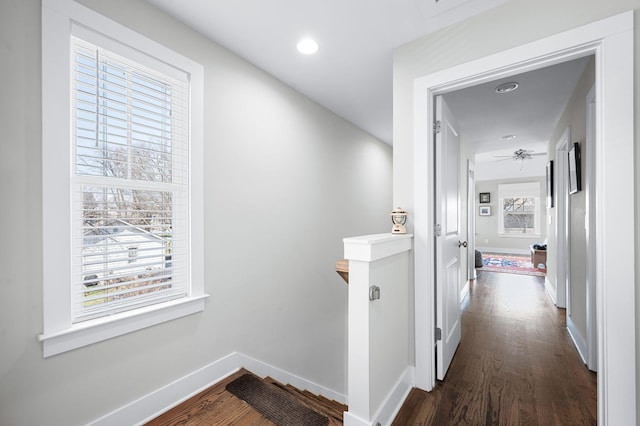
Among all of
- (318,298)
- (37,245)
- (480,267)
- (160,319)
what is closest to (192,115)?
(37,245)

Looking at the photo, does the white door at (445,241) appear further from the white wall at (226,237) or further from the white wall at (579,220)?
the white wall at (226,237)

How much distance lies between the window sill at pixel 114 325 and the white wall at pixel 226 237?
5cm

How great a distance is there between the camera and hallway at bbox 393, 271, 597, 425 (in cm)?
169

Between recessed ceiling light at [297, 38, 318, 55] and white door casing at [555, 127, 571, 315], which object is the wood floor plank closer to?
recessed ceiling light at [297, 38, 318, 55]

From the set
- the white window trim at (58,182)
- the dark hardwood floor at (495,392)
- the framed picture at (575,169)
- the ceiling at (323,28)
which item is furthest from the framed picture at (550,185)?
the white window trim at (58,182)

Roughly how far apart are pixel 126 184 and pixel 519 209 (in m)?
10.4

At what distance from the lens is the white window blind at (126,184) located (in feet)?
4.68

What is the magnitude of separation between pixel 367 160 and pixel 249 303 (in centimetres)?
277

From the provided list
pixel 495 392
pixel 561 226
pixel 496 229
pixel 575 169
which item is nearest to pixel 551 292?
pixel 561 226

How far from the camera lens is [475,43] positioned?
5.75ft

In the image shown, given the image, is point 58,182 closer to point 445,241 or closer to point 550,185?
point 445,241

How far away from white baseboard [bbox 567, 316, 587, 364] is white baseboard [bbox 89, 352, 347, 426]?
2.58 metres

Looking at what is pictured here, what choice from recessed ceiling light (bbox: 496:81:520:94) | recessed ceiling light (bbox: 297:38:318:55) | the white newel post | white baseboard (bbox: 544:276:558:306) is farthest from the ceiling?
white baseboard (bbox: 544:276:558:306)

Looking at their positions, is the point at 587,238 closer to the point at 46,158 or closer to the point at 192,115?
the point at 192,115
